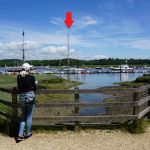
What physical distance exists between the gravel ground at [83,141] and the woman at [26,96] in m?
0.34

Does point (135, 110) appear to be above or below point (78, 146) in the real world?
above

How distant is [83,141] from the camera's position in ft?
33.6

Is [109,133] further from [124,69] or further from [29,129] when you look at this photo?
[124,69]

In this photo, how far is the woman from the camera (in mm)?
9938

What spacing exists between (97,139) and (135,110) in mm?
1891

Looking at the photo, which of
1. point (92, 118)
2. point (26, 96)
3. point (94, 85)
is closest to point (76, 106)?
point (92, 118)

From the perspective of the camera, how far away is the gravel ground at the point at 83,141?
9.64 m

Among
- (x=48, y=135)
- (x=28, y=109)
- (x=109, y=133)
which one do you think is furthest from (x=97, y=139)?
(x=28, y=109)

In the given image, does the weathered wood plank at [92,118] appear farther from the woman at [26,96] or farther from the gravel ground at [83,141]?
the woman at [26,96]

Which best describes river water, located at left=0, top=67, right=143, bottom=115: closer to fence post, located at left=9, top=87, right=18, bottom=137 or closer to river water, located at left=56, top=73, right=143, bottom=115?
river water, located at left=56, top=73, right=143, bottom=115

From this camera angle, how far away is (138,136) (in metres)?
10.9

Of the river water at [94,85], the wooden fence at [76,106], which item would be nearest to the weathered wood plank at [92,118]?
the wooden fence at [76,106]

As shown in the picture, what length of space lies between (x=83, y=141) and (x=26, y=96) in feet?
7.29

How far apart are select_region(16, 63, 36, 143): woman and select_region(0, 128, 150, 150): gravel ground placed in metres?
0.34
